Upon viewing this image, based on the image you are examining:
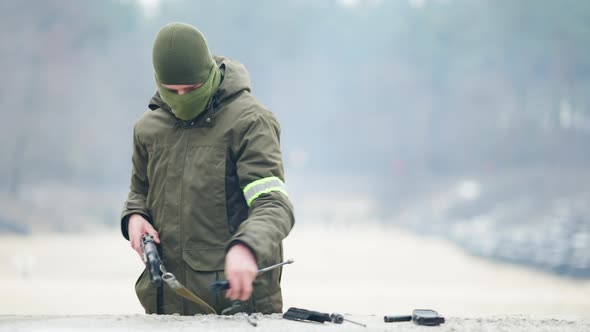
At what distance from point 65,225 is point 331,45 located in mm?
11604

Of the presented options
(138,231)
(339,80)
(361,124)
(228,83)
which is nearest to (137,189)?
(138,231)

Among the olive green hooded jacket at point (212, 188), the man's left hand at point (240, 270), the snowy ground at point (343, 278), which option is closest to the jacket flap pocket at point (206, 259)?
the olive green hooded jacket at point (212, 188)

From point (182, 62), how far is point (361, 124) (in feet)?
78.0

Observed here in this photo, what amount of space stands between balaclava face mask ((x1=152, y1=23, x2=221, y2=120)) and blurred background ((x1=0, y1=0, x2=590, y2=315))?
13.7 meters

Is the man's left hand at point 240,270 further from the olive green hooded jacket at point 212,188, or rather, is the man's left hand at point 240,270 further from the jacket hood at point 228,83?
the jacket hood at point 228,83

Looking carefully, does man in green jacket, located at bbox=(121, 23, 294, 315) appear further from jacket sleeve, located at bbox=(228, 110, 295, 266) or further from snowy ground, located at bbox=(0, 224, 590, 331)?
snowy ground, located at bbox=(0, 224, 590, 331)

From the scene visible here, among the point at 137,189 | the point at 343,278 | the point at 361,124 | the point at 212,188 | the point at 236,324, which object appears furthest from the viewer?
the point at 361,124

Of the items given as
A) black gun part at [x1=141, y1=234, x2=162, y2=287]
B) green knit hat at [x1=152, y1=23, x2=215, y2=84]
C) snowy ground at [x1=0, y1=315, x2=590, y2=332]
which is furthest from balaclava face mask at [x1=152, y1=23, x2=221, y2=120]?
snowy ground at [x1=0, y1=315, x2=590, y2=332]

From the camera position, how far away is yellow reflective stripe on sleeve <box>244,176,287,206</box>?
1.84 metres

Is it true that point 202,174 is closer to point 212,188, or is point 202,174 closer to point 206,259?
point 212,188

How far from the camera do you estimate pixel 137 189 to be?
2.14 m

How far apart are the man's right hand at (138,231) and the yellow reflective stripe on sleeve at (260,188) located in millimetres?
305

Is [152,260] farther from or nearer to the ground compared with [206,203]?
nearer to the ground

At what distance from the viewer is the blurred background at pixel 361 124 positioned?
18516 millimetres
